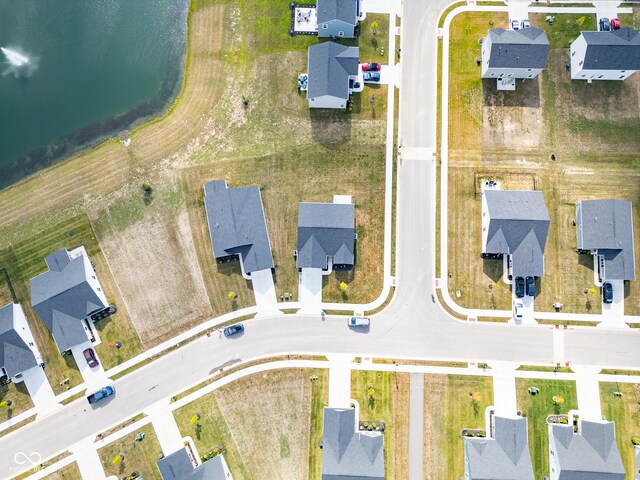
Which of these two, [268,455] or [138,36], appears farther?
[138,36]

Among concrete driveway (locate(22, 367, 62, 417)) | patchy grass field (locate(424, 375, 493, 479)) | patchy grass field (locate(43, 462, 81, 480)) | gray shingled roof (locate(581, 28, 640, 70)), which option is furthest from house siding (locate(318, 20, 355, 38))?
patchy grass field (locate(43, 462, 81, 480))

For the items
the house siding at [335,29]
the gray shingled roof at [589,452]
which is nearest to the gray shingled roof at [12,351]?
the house siding at [335,29]

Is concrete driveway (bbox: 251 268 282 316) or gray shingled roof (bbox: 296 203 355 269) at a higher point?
gray shingled roof (bbox: 296 203 355 269)

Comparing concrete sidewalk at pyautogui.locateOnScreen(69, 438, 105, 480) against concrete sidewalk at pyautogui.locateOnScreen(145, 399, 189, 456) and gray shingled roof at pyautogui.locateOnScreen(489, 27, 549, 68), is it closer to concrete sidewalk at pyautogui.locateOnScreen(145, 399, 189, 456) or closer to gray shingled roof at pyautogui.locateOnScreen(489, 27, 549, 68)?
concrete sidewalk at pyautogui.locateOnScreen(145, 399, 189, 456)

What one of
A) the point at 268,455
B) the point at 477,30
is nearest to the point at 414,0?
the point at 477,30

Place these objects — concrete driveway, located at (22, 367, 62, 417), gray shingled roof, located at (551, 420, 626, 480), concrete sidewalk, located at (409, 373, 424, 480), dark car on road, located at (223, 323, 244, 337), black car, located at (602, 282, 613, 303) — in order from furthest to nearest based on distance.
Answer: concrete driveway, located at (22, 367, 62, 417), dark car on road, located at (223, 323, 244, 337), black car, located at (602, 282, 613, 303), concrete sidewalk, located at (409, 373, 424, 480), gray shingled roof, located at (551, 420, 626, 480)

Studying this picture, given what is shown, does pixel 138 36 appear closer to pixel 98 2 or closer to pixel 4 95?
pixel 98 2

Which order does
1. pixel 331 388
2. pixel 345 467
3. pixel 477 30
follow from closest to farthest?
1. pixel 345 467
2. pixel 331 388
3. pixel 477 30
